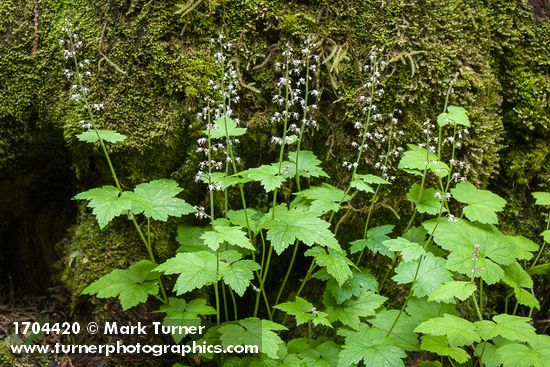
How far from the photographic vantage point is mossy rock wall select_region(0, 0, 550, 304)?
3.35 m

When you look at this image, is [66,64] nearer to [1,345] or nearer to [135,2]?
[135,2]

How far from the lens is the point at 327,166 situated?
3.47 metres

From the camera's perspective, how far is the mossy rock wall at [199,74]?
11.0ft

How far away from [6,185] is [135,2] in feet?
5.24

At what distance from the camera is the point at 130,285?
2.86 m

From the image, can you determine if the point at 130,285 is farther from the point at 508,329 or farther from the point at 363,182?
the point at 508,329

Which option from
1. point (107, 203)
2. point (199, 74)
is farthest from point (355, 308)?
point (199, 74)

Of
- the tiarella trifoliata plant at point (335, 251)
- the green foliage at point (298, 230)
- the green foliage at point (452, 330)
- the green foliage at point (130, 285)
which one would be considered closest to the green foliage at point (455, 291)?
the tiarella trifoliata plant at point (335, 251)

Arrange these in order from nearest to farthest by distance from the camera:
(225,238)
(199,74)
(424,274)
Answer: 1. (225,238)
2. (424,274)
3. (199,74)

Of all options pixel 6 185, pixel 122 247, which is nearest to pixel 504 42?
pixel 122 247

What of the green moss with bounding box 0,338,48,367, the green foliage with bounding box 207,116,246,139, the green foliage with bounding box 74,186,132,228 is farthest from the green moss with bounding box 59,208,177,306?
the green foliage with bounding box 207,116,246,139

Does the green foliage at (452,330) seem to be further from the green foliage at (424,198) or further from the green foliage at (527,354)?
the green foliage at (424,198)

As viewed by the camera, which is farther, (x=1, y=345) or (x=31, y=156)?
(x=31, y=156)

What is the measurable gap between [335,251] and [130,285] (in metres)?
1.07
